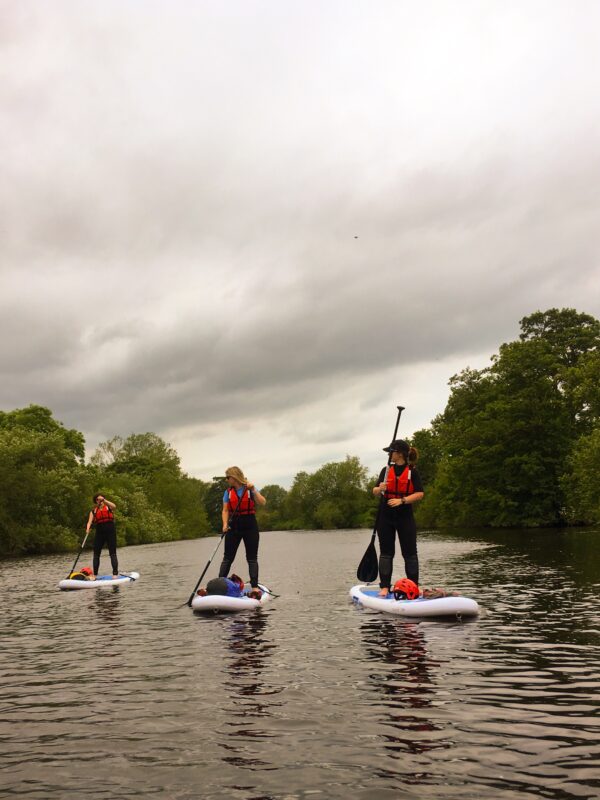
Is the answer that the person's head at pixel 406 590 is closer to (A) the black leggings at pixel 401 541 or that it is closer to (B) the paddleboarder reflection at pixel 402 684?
(A) the black leggings at pixel 401 541

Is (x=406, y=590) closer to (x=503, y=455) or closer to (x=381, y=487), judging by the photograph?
(x=381, y=487)

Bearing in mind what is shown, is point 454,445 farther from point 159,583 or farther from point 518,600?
point 518,600

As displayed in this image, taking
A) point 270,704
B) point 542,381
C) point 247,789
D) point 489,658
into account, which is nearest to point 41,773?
point 247,789

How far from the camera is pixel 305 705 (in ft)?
22.0

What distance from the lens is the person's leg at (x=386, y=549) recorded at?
42.7ft

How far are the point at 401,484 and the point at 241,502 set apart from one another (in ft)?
11.9

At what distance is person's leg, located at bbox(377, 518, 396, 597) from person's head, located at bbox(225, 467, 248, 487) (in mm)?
2928

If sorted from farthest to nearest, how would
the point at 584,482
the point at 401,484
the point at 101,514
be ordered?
1. the point at 584,482
2. the point at 101,514
3. the point at 401,484

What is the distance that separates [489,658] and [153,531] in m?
73.3

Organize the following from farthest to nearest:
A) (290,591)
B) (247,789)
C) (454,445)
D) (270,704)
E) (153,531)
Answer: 1. (153,531)
2. (454,445)
3. (290,591)
4. (270,704)
5. (247,789)

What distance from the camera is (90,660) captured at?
945 centimetres

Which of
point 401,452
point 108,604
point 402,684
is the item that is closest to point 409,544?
point 401,452

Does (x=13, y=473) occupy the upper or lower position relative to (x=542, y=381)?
lower

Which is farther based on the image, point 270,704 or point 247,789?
point 270,704
